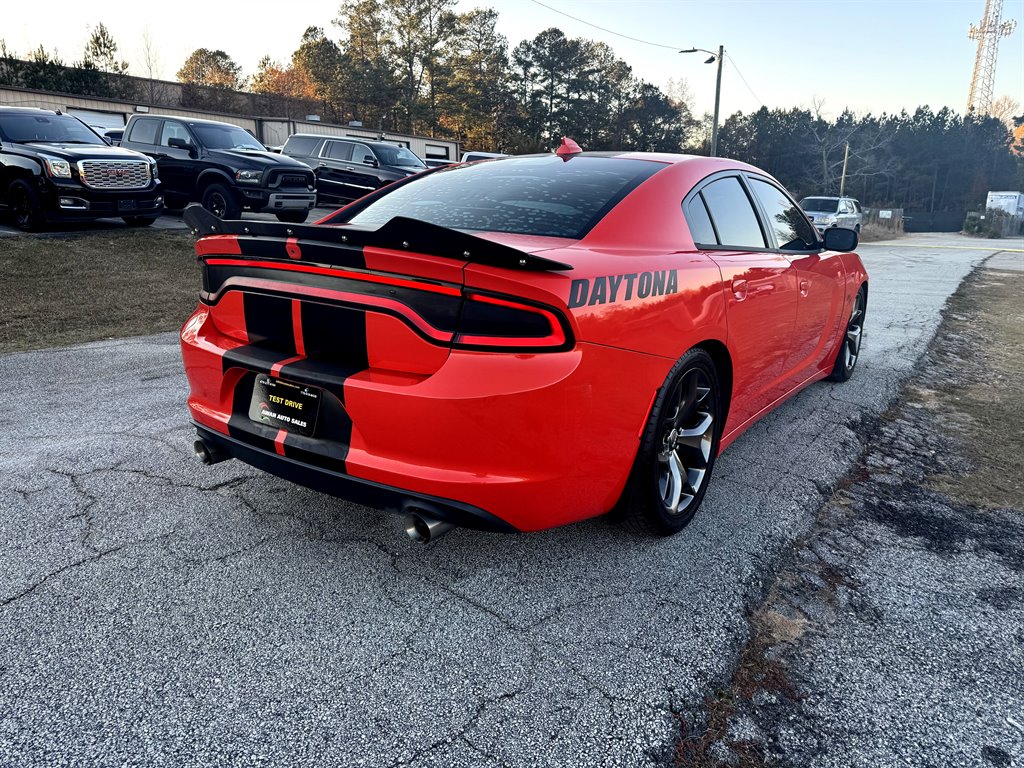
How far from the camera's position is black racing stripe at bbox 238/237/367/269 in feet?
7.69

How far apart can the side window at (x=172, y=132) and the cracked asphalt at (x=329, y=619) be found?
417 inches

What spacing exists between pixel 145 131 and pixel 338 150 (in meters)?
4.08

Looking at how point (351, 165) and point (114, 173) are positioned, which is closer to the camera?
point (114, 173)

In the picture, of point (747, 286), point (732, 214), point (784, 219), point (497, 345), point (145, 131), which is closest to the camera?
point (497, 345)

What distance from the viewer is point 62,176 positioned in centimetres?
998

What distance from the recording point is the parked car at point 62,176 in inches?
394

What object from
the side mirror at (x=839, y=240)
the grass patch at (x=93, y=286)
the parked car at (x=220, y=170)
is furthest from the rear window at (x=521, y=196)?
the parked car at (x=220, y=170)

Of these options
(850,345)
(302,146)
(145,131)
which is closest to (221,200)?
(145,131)

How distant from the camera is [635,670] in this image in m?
2.15

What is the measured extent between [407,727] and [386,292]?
1.28m

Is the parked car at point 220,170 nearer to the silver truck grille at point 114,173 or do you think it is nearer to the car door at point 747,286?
the silver truck grille at point 114,173

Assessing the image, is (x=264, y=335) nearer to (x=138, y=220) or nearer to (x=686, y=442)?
(x=686, y=442)

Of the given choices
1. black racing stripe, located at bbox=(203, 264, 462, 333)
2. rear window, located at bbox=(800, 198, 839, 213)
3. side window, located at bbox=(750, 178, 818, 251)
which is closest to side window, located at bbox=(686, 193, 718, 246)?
side window, located at bbox=(750, 178, 818, 251)

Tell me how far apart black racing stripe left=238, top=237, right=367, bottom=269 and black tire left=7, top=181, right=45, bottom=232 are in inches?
377
